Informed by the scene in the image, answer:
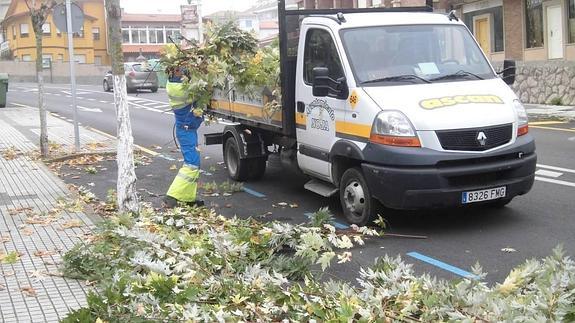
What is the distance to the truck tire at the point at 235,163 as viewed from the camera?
10.3 metres

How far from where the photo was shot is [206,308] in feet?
13.8

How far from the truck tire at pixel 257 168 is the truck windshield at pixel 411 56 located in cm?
310

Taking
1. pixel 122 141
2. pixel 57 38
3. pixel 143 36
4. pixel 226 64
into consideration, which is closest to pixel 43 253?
pixel 122 141

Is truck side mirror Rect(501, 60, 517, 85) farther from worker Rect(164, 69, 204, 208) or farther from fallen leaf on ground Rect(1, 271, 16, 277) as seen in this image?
fallen leaf on ground Rect(1, 271, 16, 277)

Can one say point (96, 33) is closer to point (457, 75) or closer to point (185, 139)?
point (185, 139)

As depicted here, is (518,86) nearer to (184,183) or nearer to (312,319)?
(184,183)

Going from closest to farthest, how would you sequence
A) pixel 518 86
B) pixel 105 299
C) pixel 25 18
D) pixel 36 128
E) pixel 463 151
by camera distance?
pixel 105 299 < pixel 463 151 < pixel 36 128 < pixel 518 86 < pixel 25 18

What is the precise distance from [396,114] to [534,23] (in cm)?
2001

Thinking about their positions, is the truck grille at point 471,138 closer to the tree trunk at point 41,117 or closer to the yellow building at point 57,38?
the tree trunk at point 41,117

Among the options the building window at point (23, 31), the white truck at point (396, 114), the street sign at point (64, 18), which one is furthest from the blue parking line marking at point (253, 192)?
the building window at point (23, 31)

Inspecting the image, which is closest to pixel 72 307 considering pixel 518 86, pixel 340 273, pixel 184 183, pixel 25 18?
pixel 340 273

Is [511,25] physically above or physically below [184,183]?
above

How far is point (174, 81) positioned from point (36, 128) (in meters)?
12.9

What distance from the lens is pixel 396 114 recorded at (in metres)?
6.81
